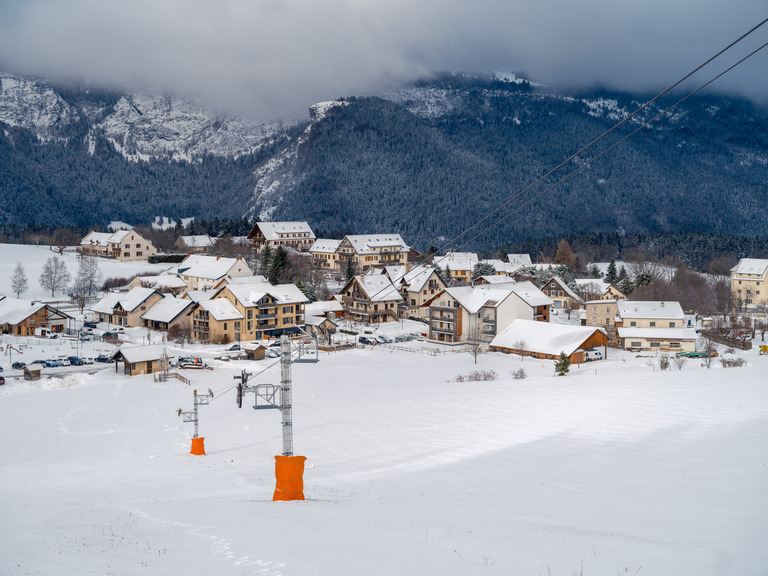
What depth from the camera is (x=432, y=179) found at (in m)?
157

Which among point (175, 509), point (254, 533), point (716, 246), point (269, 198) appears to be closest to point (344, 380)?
point (175, 509)

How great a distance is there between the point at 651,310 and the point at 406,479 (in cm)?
3592

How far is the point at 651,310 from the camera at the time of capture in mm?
46969

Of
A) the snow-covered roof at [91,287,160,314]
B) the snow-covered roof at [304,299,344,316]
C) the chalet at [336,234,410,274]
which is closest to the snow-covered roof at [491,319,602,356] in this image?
the snow-covered roof at [304,299,344,316]

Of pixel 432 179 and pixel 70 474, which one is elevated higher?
pixel 432 179

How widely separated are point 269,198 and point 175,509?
148 metres

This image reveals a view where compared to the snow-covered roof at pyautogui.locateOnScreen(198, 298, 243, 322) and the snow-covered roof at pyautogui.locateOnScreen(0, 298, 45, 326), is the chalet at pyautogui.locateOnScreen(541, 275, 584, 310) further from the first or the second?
the snow-covered roof at pyautogui.locateOnScreen(0, 298, 45, 326)

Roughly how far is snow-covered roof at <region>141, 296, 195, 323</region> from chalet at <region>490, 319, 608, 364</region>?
832 inches

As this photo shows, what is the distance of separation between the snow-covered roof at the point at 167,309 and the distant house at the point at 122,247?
35346 mm

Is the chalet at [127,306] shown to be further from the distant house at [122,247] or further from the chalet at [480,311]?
the distant house at [122,247]

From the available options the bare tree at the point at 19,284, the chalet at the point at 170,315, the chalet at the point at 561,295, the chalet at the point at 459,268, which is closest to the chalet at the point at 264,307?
the chalet at the point at 170,315

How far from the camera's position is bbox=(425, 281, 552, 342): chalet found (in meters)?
47.6

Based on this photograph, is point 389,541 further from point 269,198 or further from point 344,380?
point 269,198

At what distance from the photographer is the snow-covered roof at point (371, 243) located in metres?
85.5
